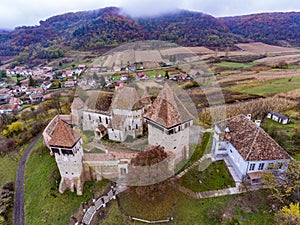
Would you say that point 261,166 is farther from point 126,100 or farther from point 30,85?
point 30,85

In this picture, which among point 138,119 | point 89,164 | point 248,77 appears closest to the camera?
point 89,164

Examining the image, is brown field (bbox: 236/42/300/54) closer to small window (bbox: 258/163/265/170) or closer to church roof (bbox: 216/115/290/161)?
church roof (bbox: 216/115/290/161)

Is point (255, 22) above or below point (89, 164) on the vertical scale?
above

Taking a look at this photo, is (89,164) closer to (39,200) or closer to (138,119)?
(39,200)

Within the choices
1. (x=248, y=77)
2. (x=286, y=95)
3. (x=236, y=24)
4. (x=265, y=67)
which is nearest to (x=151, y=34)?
(x=248, y=77)

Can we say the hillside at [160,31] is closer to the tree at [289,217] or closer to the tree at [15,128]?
the tree at [15,128]

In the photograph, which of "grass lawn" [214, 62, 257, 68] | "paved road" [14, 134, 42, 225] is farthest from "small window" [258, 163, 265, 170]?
"grass lawn" [214, 62, 257, 68]
